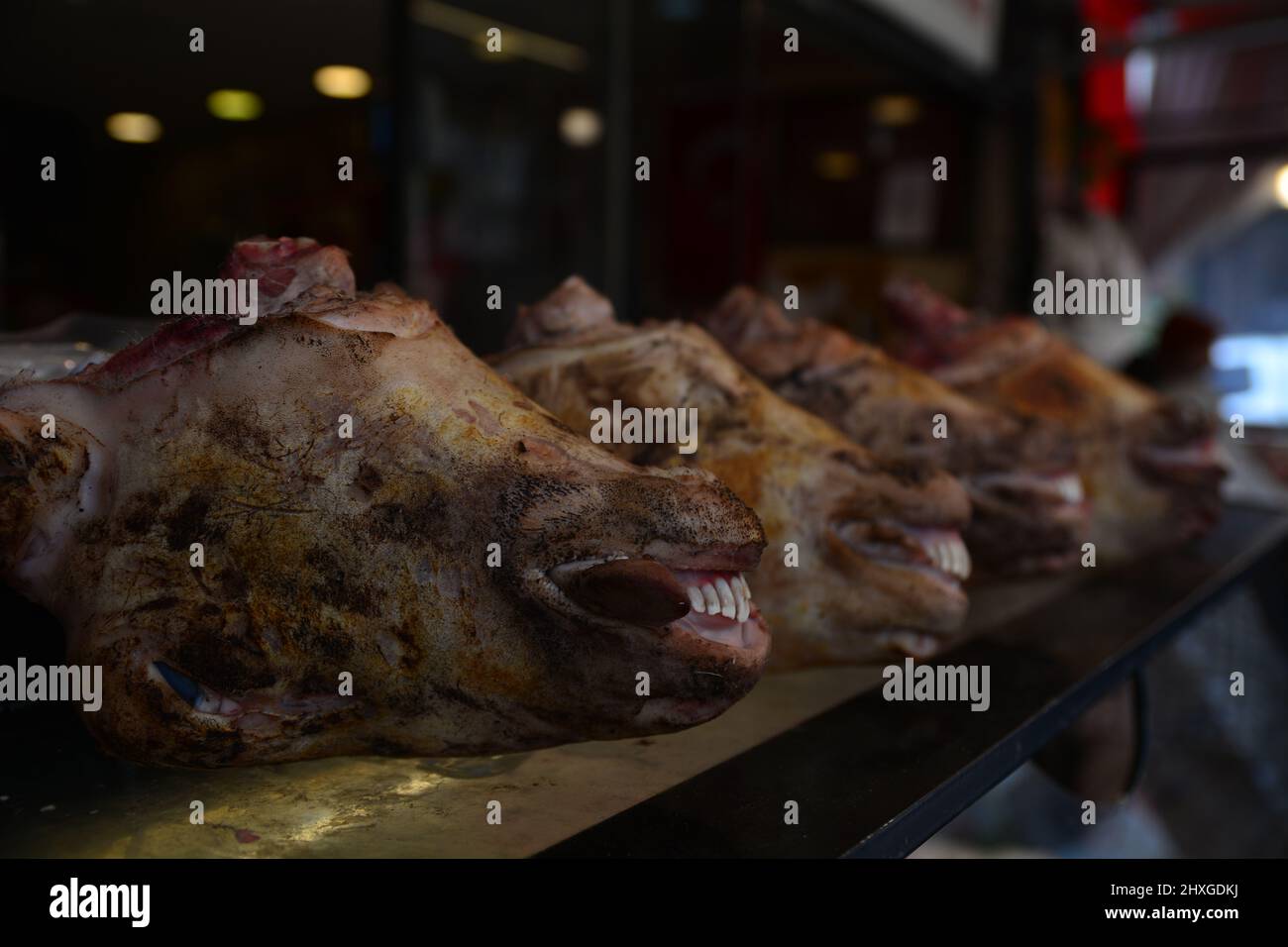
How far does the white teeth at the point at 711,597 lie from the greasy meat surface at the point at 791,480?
0.27m

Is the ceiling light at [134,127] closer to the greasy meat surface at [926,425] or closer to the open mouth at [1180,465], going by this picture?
the greasy meat surface at [926,425]

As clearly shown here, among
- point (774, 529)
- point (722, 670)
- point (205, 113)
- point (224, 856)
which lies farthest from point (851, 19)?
point (224, 856)

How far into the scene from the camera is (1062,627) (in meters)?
1.81

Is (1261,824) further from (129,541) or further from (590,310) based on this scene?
(129,541)

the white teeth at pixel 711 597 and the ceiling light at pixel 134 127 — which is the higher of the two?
the ceiling light at pixel 134 127

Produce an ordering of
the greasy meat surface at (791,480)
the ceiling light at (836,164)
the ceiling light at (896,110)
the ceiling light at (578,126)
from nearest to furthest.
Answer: the greasy meat surface at (791,480) < the ceiling light at (578,126) < the ceiling light at (896,110) < the ceiling light at (836,164)

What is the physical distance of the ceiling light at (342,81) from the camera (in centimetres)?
242

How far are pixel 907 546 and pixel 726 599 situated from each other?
0.41 m

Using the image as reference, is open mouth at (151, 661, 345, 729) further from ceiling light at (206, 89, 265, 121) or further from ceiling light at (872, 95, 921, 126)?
ceiling light at (872, 95, 921, 126)

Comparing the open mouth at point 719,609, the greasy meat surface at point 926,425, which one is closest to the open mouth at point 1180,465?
the greasy meat surface at point 926,425

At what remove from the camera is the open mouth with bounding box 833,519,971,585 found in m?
1.42

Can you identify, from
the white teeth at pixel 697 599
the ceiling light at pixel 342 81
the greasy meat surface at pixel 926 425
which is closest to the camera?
the white teeth at pixel 697 599

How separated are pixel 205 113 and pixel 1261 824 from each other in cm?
322

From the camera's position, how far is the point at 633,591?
975 mm
